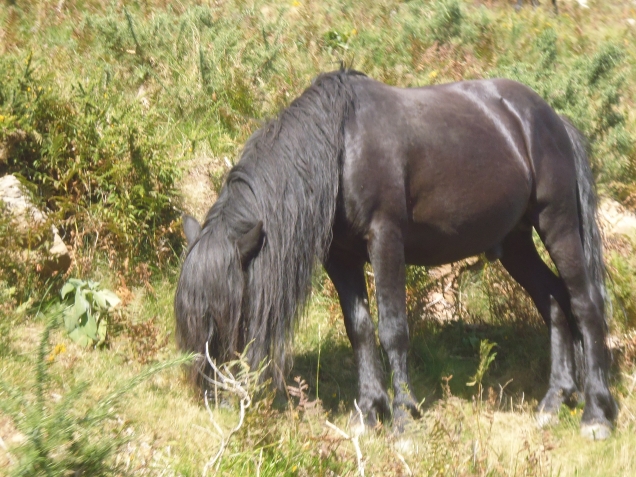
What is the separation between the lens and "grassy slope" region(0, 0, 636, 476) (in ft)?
12.4

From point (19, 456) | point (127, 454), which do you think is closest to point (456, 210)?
point (127, 454)

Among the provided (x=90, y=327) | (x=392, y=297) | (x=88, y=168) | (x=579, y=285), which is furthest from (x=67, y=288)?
(x=579, y=285)

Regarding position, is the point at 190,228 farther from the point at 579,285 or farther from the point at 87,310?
the point at 579,285

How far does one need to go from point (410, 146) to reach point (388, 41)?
5.46m

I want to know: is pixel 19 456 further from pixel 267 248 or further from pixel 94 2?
pixel 94 2

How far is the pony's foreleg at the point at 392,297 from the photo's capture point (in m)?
4.44

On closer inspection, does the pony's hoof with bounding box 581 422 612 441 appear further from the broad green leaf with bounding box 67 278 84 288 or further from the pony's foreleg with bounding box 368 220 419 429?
the broad green leaf with bounding box 67 278 84 288

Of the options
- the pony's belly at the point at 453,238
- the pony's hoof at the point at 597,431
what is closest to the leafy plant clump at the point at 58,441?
the pony's belly at the point at 453,238

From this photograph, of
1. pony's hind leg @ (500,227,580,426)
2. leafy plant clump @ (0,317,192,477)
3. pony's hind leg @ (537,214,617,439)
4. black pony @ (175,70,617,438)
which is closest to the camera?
leafy plant clump @ (0,317,192,477)

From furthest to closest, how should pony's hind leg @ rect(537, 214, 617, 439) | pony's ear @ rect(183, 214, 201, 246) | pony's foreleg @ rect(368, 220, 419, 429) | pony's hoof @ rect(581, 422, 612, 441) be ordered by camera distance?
pony's hind leg @ rect(537, 214, 617, 439) → pony's hoof @ rect(581, 422, 612, 441) → pony's ear @ rect(183, 214, 201, 246) → pony's foreleg @ rect(368, 220, 419, 429)

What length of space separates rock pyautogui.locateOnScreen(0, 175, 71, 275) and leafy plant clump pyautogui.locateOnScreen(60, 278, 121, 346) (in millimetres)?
272

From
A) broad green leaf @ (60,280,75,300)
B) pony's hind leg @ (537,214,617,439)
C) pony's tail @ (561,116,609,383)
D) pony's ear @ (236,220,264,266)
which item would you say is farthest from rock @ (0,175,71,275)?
pony's tail @ (561,116,609,383)

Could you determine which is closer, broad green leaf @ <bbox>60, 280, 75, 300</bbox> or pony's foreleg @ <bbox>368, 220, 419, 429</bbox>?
pony's foreleg @ <bbox>368, 220, 419, 429</bbox>

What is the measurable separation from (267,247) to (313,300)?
220 cm
